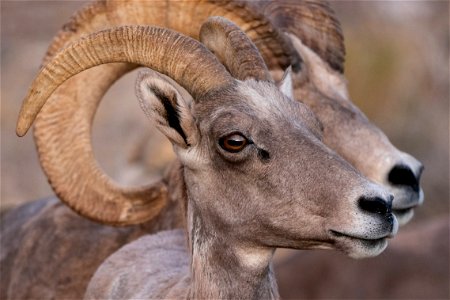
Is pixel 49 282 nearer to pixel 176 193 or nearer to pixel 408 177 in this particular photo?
pixel 176 193

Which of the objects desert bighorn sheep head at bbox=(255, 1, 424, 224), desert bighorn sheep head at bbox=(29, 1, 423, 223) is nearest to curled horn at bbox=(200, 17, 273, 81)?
desert bighorn sheep head at bbox=(29, 1, 423, 223)

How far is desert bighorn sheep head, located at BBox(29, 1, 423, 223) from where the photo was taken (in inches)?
309

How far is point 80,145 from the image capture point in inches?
314

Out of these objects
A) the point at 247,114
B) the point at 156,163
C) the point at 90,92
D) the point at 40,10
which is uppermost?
the point at 247,114

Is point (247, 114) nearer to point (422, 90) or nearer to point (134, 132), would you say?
point (134, 132)

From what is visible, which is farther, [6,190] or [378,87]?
[378,87]

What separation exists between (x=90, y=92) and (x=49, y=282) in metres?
1.42

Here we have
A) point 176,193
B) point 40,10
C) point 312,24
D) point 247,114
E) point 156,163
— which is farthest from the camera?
point 40,10

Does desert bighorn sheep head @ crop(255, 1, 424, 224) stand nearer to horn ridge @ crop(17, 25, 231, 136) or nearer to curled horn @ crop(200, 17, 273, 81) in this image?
curled horn @ crop(200, 17, 273, 81)

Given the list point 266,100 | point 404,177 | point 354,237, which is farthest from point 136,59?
point 404,177

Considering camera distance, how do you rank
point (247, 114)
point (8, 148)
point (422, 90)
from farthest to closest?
point (422, 90), point (8, 148), point (247, 114)

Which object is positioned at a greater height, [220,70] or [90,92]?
[220,70]

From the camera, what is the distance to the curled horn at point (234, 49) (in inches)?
252

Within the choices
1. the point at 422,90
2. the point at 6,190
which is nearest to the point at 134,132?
the point at 6,190
